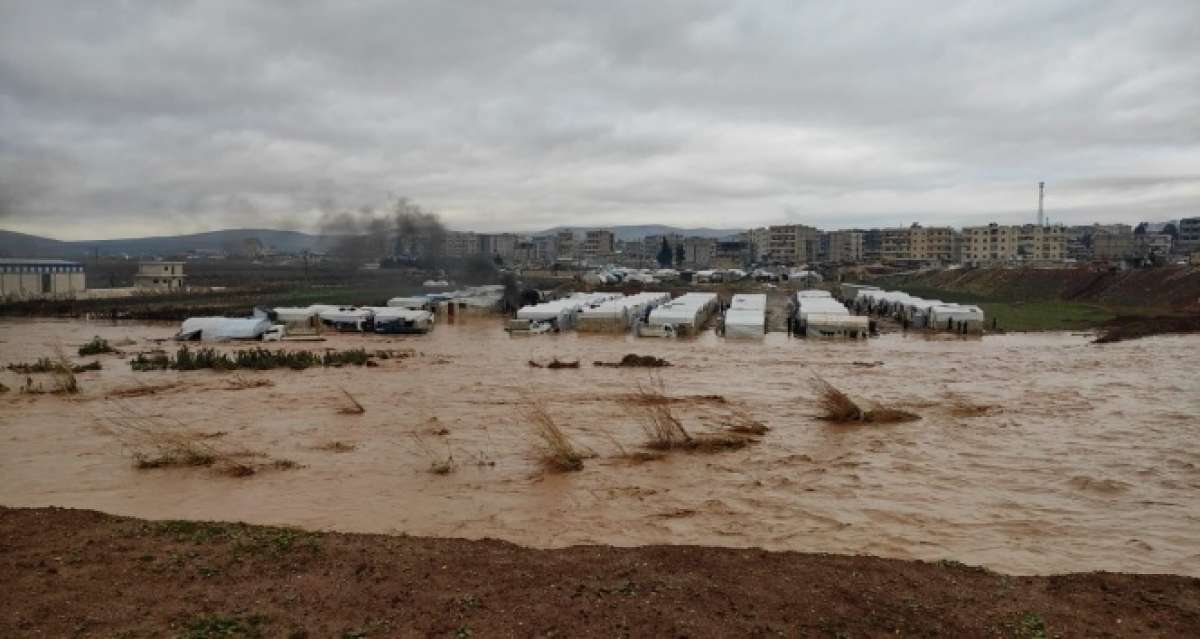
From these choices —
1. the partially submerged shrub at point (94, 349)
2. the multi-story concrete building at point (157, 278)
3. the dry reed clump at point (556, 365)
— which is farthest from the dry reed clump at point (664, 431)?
the multi-story concrete building at point (157, 278)

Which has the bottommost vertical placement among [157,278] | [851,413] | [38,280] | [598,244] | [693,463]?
[693,463]

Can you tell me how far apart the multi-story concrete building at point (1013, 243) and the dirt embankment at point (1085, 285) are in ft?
98.9

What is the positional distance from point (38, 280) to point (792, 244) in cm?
9996

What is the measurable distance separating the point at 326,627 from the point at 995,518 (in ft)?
24.9

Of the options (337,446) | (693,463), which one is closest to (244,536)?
(337,446)

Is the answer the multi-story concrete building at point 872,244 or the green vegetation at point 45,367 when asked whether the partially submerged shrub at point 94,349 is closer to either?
the green vegetation at point 45,367

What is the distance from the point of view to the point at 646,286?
65.8 meters

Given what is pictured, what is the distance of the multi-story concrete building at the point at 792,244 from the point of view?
123m

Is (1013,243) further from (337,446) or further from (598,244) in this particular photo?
(337,446)

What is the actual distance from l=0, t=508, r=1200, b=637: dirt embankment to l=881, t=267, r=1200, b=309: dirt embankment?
4392 centimetres

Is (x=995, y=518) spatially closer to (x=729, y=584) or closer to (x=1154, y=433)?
(x=729, y=584)

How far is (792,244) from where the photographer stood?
124 metres

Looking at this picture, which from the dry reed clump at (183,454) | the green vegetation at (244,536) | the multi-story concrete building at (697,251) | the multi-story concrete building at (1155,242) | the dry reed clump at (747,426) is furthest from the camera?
the multi-story concrete building at (697,251)

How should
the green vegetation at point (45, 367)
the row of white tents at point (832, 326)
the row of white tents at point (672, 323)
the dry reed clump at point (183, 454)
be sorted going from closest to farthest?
the dry reed clump at point (183, 454) < the green vegetation at point (45, 367) < the row of white tents at point (832, 326) < the row of white tents at point (672, 323)
